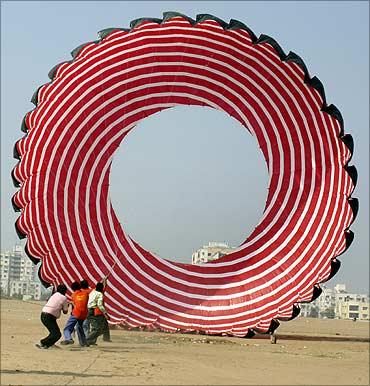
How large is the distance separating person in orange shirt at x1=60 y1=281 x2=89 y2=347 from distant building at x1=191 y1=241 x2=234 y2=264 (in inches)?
114

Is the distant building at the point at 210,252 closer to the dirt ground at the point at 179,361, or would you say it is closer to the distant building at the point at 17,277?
the dirt ground at the point at 179,361

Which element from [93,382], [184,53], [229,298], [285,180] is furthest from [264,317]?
[93,382]

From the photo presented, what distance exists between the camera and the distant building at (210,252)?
15.9 m

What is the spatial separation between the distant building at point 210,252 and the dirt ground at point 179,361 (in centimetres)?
147

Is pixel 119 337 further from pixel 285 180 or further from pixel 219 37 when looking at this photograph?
pixel 219 37

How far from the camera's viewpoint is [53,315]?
13.1 meters

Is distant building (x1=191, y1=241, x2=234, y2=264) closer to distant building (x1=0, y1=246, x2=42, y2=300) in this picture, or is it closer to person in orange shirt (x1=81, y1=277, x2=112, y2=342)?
person in orange shirt (x1=81, y1=277, x2=112, y2=342)

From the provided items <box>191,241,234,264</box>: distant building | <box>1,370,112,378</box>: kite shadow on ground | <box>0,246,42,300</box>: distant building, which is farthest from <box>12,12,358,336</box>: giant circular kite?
<box>0,246,42,300</box>: distant building

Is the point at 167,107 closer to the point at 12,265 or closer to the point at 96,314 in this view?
the point at 96,314

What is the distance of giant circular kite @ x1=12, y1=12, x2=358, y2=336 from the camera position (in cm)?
1502

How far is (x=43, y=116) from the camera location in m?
15.1

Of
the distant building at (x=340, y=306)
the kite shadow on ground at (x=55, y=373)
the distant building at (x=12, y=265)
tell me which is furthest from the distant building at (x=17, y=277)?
the kite shadow on ground at (x=55, y=373)

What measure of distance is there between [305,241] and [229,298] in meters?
1.73

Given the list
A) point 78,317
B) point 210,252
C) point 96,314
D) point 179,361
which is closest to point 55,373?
point 179,361
